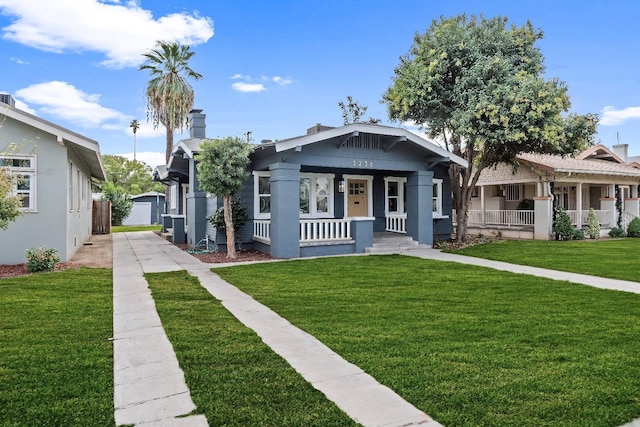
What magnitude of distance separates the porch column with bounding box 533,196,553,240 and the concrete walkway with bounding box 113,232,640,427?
11.2 meters

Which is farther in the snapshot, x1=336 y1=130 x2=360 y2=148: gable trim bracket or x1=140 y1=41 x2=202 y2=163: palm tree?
x1=140 y1=41 x2=202 y2=163: palm tree

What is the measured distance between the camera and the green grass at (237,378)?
307cm

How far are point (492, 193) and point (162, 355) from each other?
909 inches

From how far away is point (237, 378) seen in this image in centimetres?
376

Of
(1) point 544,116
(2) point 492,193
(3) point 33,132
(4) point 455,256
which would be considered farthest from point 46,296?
(2) point 492,193

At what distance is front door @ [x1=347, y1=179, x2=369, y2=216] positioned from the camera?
16.1m

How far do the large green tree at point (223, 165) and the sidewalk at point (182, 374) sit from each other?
200 inches

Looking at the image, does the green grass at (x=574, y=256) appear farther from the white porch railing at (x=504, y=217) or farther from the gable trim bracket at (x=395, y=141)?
the white porch railing at (x=504, y=217)

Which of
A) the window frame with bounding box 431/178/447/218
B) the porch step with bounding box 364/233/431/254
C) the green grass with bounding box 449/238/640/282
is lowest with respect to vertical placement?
the green grass with bounding box 449/238/640/282

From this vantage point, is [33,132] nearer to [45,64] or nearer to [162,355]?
[162,355]

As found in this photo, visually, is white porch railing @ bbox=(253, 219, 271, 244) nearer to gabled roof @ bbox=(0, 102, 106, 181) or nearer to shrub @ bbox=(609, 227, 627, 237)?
gabled roof @ bbox=(0, 102, 106, 181)

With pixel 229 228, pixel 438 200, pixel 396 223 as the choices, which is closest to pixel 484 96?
pixel 438 200

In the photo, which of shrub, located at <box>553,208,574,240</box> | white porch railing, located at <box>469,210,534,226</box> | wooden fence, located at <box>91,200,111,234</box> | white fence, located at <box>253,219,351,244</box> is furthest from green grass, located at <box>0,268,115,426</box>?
white porch railing, located at <box>469,210,534,226</box>

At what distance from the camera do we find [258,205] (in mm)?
Answer: 14461
